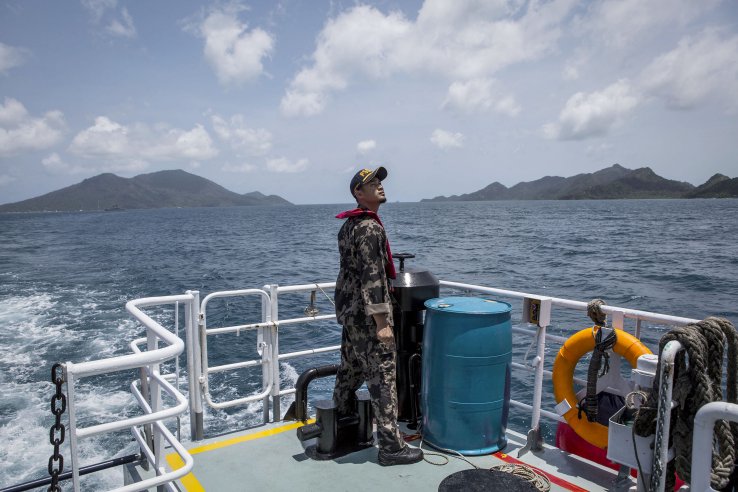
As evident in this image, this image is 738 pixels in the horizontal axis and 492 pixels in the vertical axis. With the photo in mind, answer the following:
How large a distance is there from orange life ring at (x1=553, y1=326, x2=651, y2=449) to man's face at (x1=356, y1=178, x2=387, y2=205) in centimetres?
168

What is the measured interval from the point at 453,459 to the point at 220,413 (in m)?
4.86

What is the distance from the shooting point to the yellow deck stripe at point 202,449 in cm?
338

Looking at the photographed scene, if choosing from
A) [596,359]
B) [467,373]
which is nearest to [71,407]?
[467,373]

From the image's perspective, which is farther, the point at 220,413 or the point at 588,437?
the point at 220,413

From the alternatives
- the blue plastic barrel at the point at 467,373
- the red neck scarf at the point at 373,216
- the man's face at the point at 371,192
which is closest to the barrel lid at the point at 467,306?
the blue plastic barrel at the point at 467,373

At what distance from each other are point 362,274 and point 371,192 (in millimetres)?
595

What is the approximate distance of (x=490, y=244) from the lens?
111 ft

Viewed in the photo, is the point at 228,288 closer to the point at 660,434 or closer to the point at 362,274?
the point at 362,274

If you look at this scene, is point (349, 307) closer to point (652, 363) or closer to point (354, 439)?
point (354, 439)

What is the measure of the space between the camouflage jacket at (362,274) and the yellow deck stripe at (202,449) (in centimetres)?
127

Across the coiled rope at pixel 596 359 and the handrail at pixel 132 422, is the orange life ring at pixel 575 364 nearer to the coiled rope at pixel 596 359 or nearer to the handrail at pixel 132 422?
the coiled rope at pixel 596 359

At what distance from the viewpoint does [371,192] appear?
3.58 m

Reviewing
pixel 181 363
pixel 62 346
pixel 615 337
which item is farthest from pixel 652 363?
pixel 62 346

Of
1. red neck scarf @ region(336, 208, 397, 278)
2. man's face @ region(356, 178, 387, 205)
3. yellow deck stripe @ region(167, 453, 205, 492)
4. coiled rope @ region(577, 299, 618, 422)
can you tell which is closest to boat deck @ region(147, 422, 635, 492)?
yellow deck stripe @ region(167, 453, 205, 492)
